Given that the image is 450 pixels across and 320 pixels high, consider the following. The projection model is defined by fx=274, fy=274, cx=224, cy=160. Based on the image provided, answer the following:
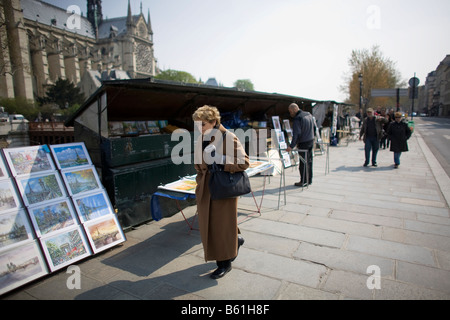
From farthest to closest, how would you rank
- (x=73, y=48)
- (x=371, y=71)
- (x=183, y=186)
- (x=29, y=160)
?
(x=73, y=48) < (x=371, y=71) < (x=183, y=186) < (x=29, y=160)

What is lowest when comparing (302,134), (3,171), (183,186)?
(183,186)

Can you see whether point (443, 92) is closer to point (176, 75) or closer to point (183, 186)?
point (176, 75)

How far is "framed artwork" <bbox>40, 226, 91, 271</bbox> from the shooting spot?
3145 mm

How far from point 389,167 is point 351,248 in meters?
6.96

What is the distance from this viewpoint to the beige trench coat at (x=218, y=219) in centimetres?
294

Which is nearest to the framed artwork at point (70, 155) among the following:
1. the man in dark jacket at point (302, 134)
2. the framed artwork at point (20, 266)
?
the framed artwork at point (20, 266)

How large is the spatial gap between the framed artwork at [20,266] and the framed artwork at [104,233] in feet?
1.98

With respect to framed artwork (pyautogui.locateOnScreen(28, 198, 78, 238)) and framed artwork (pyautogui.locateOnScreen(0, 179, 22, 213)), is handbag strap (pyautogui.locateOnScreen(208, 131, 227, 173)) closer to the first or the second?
framed artwork (pyautogui.locateOnScreen(28, 198, 78, 238))

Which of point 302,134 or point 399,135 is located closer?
Answer: point 302,134

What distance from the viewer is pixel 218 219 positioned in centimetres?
296

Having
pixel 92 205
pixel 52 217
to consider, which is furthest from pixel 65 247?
pixel 92 205

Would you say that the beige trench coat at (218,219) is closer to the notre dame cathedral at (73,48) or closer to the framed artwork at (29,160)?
the framed artwork at (29,160)

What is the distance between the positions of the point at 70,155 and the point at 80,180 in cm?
41

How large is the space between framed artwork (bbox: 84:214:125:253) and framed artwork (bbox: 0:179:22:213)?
81cm
